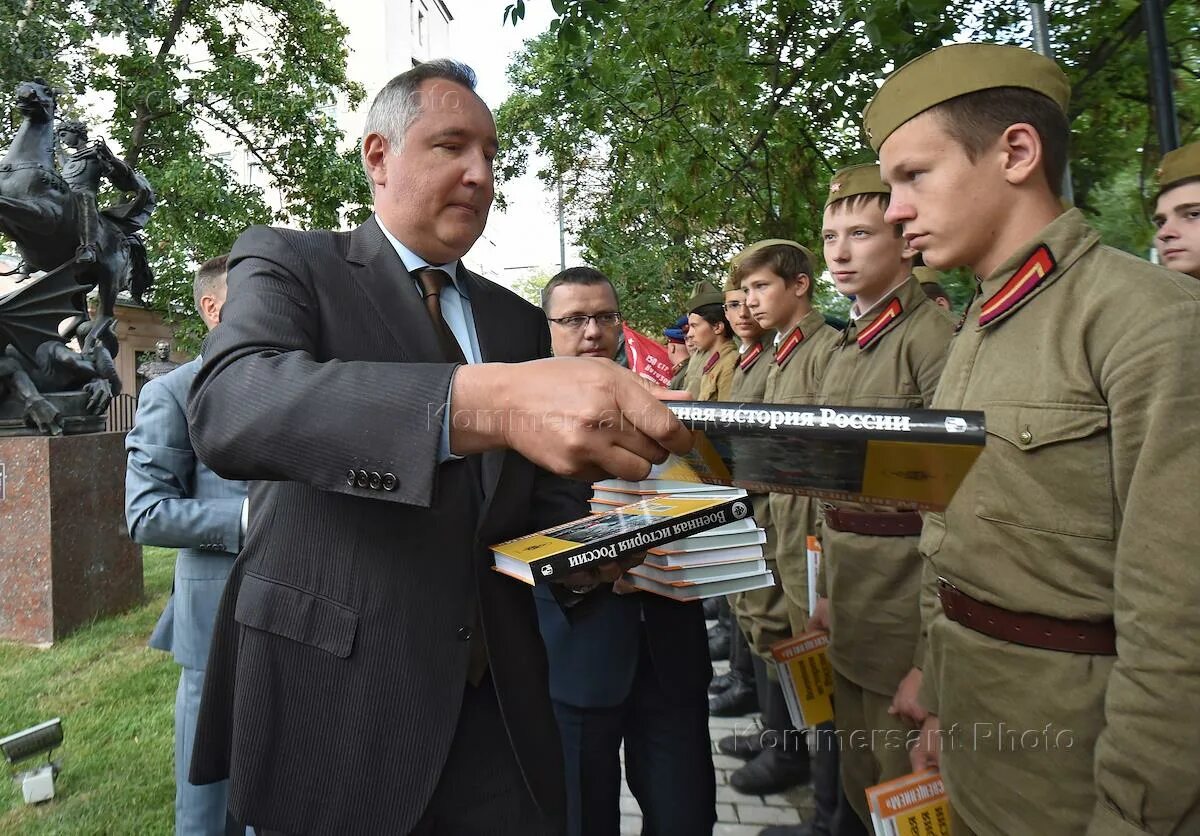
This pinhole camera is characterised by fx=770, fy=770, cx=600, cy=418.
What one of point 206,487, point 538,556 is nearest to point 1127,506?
point 538,556

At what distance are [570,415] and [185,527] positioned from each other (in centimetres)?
238

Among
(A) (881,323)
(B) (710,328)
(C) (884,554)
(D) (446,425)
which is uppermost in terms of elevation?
(B) (710,328)

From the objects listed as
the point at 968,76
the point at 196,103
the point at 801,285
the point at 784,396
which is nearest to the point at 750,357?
the point at 801,285

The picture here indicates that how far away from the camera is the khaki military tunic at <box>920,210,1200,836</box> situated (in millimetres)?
1241

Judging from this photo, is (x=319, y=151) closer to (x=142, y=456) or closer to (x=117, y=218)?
(x=117, y=218)

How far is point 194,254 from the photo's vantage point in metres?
14.1

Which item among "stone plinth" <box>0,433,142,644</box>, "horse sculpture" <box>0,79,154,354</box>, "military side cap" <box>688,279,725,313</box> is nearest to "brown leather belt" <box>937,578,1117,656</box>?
"military side cap" <box>688,279,725,313</box>

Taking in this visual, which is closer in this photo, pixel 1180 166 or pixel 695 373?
pixel 1180 166

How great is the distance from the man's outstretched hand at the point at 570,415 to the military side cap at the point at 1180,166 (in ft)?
8.07

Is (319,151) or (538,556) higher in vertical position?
(319,151)

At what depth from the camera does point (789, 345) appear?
3.97 m

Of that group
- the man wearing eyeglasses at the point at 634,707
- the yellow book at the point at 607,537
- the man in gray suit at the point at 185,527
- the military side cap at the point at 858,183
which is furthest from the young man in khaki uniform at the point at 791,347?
the man in gray suit at the point at 185,527

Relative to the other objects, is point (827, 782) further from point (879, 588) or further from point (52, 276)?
point (52, 276)

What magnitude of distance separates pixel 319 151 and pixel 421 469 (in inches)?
589
